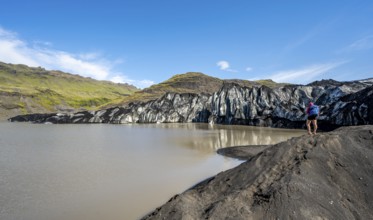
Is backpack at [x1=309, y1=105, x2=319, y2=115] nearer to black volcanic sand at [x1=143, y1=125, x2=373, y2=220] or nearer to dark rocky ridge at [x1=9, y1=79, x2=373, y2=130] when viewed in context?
black volcanic sand at [x1=143, y1=125, x2=373, y2=220]

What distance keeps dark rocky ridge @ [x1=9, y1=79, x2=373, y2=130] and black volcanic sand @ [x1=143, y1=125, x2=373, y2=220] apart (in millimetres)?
49345

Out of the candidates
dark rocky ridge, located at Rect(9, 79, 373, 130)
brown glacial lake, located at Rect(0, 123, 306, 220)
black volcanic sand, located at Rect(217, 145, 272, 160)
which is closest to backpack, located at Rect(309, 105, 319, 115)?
brown glacial lake, located at Rect(0, 123, 306, 220)

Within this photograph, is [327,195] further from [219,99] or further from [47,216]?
[219,99]

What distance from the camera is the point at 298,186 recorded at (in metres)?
12.1

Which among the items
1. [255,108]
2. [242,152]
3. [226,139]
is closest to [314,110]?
[242,152]

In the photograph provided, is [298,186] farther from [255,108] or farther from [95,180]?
[255,108]

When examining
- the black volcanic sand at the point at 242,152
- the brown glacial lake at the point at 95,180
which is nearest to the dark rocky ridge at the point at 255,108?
the black volcanic sand at the point at 242,152

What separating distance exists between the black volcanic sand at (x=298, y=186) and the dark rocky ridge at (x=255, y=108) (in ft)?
162

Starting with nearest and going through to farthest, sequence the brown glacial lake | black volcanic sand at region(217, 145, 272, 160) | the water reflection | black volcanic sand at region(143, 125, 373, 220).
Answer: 1. black volcanic sand at region(143, 125, 373, 220)
2. the brown glacial lake
3. black volcanic sand at region(217, 145, 272, 160)
4. the water reflection

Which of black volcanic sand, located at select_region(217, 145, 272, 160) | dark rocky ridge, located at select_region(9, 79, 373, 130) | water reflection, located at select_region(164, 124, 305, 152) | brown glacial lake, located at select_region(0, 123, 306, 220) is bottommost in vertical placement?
brown glacial lake, located at select_region(0, 123, 306, 220)

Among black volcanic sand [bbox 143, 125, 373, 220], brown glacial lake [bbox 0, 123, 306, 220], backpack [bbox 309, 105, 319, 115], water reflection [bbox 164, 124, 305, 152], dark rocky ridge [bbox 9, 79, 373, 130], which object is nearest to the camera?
black volcanic sand [bbox 143, 125, 373, 220]

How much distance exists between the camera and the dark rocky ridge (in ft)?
205

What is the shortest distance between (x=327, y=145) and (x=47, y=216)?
15.5 meters

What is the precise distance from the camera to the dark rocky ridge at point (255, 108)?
6249 cm
